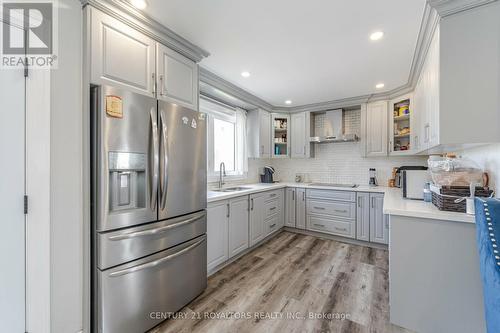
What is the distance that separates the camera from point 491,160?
5.22ft

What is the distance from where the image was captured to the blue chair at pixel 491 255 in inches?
33.1

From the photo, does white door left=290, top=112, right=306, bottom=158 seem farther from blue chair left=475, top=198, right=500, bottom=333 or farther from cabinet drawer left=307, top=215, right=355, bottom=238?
blue chair left=475, top=198, right=500, bottom=333

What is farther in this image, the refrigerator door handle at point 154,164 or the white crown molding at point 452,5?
the refrigerator door handle at point 154,164

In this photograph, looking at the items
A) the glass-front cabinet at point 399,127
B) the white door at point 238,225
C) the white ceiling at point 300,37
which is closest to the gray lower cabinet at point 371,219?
the glass-front cabinet at point 399,127

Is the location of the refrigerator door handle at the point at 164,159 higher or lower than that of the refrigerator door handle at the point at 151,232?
higher

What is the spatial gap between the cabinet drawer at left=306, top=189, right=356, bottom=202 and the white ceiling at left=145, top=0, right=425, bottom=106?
1.69m

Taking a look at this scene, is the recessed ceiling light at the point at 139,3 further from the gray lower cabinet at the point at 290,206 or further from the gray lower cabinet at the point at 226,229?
the gray lower cabinet at the point at 290,206

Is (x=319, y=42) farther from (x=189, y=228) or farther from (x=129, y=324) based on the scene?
(x=129, y=324)

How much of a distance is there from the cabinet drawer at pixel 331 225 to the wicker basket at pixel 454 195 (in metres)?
1.88

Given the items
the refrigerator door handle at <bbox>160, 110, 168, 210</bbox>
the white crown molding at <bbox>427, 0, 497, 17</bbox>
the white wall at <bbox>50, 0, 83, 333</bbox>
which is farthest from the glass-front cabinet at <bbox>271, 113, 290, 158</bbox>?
the white wall at <bbox>50, 0, 83, 333</bbox>

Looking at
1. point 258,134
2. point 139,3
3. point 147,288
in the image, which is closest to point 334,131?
point 258,134

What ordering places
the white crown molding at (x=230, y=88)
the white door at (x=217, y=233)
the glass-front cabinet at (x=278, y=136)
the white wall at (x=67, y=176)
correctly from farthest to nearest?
the glass-front cabinet at (x=278, y=136) → the white crown molding at (x=230, y=88) → the white door at (x=217, y=233) → the white wall at (x=67, y=176)

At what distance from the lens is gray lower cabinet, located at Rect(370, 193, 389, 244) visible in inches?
122

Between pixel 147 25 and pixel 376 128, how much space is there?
351 centimetres
